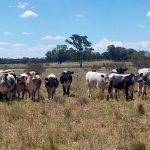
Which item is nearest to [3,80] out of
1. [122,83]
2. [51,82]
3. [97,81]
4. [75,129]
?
[51,82]

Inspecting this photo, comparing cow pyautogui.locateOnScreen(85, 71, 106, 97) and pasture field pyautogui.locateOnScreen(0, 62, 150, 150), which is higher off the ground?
cow pyautogui.locateOnScreen(85, 71, 106, 97)

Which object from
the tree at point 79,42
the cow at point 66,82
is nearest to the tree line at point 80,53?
the tree at point 79,42

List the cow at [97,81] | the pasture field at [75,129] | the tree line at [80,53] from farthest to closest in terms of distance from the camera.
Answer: the tree line at [80,53], the cow at [97,81], the pasture field at [75,129]

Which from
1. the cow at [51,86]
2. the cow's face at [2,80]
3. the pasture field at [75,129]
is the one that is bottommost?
the pasture field at [75,129]

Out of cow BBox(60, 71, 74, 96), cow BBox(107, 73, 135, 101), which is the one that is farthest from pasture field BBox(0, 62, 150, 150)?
cow BBox(60, 71, 74, 96)

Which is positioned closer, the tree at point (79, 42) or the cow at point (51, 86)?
the cow at point (51, 86)

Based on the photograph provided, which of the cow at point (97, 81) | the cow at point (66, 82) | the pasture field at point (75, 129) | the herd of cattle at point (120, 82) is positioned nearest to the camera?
the pasture field at point (75, 129)

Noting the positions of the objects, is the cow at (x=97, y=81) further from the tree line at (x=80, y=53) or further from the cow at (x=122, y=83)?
the tree line at (x=80, y=53)

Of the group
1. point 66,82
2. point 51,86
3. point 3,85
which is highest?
point 3,85

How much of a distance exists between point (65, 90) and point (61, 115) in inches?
445

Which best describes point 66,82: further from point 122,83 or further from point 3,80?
point 3,80

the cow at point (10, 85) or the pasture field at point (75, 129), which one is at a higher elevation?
the cow at point (10, 85)

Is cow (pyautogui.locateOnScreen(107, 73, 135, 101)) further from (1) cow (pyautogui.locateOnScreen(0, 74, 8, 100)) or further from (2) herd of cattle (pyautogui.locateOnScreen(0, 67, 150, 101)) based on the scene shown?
(1) cow (pyautogui.locateOnScreen(0, 74, 8, 100))

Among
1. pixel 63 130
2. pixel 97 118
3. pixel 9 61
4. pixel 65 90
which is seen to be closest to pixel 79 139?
pixel 63 130
